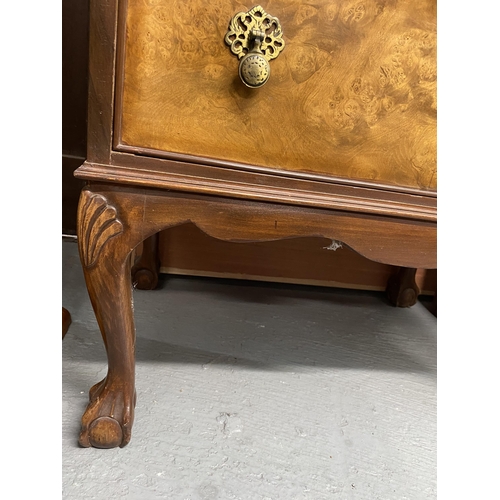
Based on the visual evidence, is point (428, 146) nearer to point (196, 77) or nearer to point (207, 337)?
point (196, 77)

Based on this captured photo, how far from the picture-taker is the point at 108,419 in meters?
0.55

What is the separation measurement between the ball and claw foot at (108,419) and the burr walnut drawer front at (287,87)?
323 mm

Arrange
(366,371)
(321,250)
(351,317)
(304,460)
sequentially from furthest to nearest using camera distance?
(321,250), (351,317), (366,371), (304,460)

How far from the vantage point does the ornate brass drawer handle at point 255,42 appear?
1.50ft

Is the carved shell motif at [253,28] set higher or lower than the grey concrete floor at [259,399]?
higher

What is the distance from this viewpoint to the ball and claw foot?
551 millimetres

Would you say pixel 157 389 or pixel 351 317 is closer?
pixel 157 389

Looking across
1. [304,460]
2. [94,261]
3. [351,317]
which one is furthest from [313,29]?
[351,317]

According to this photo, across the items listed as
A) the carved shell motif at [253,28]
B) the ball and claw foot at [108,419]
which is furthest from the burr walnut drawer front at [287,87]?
the ball and claw foot at [108,419]

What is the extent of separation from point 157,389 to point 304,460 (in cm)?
25

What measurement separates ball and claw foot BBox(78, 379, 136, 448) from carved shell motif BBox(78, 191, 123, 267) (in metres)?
0.19

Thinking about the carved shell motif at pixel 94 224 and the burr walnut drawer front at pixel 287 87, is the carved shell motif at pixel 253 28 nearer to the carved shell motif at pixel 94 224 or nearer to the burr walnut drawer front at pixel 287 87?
the burr walnut drawer front at pixel 287 87

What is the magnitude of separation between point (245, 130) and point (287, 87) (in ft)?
0.23

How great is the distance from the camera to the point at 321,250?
1.13 metres
